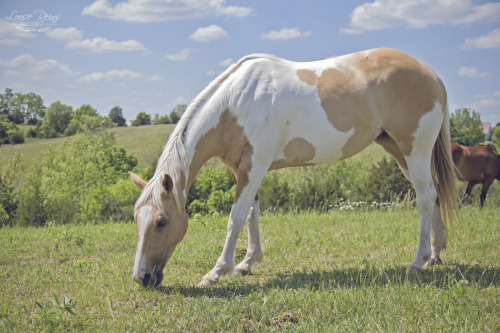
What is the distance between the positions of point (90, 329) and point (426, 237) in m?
3.51

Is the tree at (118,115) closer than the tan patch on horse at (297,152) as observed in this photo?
No

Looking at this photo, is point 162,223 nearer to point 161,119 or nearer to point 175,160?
point 175,160

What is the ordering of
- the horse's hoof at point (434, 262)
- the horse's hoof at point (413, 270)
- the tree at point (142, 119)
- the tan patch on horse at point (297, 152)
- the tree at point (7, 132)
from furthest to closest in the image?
the tree at point (142, 119) < the tree at point (7, 132) < the horse's hoof at point (434, 262) < the tan patch on horse at point (297, 152) < the horse's hoof at point (413, 270)

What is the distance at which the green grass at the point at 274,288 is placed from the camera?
2971 mm

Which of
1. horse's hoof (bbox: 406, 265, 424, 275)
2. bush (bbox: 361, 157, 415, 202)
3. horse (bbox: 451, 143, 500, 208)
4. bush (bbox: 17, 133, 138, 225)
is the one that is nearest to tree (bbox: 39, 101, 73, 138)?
bush (bbox: 17, 133, 138, 225)

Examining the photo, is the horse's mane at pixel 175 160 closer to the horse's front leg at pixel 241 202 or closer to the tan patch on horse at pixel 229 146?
the tan patch on horse at pixel 229 146

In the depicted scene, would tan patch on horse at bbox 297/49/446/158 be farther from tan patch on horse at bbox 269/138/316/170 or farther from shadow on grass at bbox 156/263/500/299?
shadow on grass at bbox 156/263/500/299

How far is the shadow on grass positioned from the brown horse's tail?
2.55 ft

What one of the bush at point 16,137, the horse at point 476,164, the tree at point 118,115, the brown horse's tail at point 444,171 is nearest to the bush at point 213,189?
the horse at point 476,164

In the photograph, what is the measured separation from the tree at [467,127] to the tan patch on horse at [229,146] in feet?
293

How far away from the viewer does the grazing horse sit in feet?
12.9

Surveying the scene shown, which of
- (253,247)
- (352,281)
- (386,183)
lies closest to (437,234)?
(352,281)

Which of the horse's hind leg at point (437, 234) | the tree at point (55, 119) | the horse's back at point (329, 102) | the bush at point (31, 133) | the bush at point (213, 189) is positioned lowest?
the bush at point (213, 189)

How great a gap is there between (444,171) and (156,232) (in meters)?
3.52
